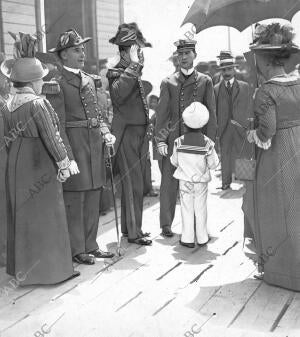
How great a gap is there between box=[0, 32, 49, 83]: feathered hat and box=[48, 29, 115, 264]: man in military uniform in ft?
1.55

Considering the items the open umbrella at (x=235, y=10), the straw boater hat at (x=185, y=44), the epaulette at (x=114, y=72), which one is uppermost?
the open umbrella at (x=235, y=10)

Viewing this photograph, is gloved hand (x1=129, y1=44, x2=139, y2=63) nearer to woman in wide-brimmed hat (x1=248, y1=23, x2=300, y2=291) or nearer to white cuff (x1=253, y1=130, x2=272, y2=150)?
woman in wide-brimmed hat (x1=248, y1=23, x2=300, y2=291)

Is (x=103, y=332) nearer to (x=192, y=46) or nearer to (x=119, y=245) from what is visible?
(x=119, y=245)

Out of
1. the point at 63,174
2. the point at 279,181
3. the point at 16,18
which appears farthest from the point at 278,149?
the point at 16,18

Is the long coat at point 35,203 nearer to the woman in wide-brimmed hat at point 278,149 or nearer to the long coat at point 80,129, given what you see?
the long coat at point 80,129

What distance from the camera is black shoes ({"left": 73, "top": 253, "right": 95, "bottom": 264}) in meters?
5.15

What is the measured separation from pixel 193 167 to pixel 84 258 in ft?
4.45

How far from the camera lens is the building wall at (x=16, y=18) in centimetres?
600

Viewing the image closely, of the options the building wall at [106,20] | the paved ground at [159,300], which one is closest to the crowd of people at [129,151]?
the paved ground at [159,300]

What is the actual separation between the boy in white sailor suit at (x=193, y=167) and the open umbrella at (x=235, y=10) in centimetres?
78

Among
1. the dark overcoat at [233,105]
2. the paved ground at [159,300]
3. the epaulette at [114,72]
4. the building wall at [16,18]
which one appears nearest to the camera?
the paved ground at [159,300]

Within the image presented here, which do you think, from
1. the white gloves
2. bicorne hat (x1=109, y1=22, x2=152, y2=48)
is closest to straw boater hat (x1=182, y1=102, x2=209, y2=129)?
bicorne hat (x1=109, y1=22, x2=152, y2=48)

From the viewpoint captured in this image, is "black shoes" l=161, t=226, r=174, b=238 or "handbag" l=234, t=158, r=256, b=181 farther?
"black shoes" l=161, t=226, r=174, b=238

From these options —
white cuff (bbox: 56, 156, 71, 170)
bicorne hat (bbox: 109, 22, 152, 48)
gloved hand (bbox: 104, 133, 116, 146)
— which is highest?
bicorne hat (bbox: 109, 22, 152, 48)
